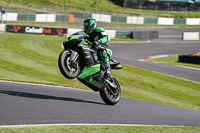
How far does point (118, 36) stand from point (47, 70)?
2302 cm

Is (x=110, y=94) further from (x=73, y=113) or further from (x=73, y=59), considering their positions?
(x=73, y=113)

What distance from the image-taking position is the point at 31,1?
5422 cm

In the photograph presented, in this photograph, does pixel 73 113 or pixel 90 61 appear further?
pixel 90 61

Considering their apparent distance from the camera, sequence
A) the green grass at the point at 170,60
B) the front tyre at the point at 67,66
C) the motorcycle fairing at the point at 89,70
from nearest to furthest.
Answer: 1. the front tyre at the point at 67,66
2. the motorcycle fairing at the point at 89,70
3. the green grass at the point at 170,60

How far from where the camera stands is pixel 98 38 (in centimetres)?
867

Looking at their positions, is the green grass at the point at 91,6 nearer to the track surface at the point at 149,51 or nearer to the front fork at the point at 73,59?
the track surface at the point at 149,51

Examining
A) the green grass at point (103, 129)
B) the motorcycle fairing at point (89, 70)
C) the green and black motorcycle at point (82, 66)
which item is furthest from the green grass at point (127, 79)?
the green grass at point (103, 129)

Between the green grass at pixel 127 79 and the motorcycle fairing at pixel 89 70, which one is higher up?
the motorcycle fairing at pixel 89 70

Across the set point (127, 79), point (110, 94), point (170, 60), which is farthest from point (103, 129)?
point (170, 60)

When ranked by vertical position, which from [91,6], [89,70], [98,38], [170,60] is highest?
[91,6]

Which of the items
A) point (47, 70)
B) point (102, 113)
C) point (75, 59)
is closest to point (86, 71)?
point (75, 59)

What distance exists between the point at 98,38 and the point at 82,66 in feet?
3.54

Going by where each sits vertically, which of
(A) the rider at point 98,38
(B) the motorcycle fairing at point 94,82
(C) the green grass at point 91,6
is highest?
(C) the green grass at point 91,6

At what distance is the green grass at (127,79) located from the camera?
13.4 m
